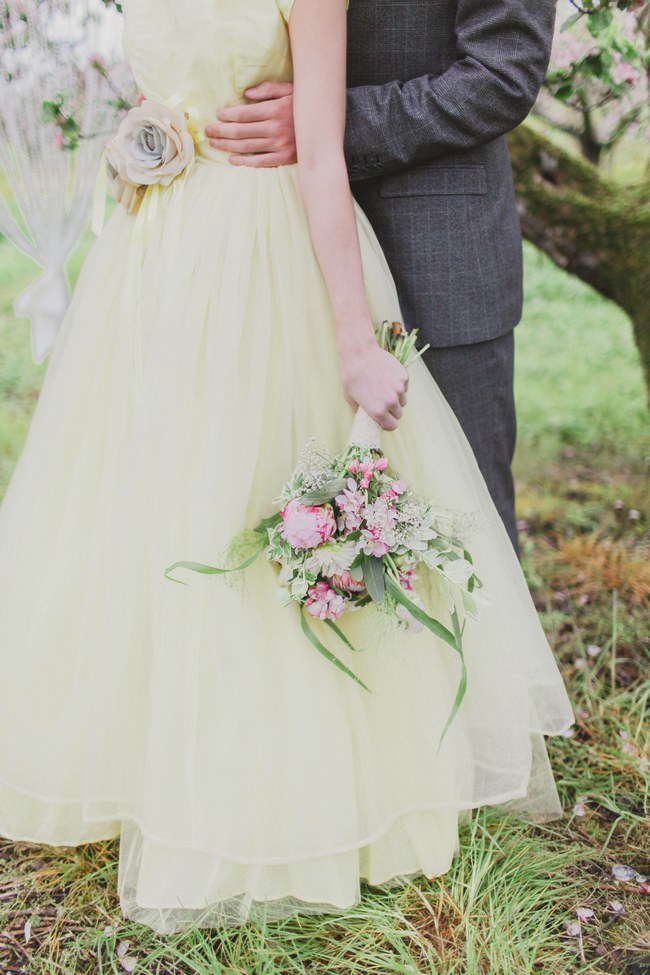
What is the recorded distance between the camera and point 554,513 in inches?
136

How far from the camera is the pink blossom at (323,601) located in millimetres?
1484

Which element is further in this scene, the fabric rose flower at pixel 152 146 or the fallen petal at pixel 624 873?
the fallen petal at pixel 624 873

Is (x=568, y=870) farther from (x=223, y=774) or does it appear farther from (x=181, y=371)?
(x=181, y=371)

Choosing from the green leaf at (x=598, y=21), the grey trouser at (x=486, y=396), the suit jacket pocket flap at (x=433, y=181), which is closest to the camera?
the suit jacket pocket flap at (x=433, y=181)

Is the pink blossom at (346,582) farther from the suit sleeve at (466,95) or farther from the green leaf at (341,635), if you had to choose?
the suit sleeve at (466,95)

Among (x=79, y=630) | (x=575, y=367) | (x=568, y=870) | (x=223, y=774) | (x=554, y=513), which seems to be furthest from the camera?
(x=575, y=367)

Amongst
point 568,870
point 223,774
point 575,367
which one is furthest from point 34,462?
point 575,367

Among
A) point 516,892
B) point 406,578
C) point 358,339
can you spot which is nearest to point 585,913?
point 516,892

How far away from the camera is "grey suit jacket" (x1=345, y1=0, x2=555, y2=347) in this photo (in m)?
1.64

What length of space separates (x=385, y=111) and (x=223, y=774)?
126cm

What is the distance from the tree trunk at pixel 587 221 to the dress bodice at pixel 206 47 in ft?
5.49

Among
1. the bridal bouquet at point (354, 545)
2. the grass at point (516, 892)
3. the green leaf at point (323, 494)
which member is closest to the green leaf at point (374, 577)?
the bridal bouquet at point (354, 545)

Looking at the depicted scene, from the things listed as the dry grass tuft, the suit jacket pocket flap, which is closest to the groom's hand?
the suit jacket pocket flap

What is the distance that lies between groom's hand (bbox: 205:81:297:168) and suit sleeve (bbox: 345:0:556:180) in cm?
13
